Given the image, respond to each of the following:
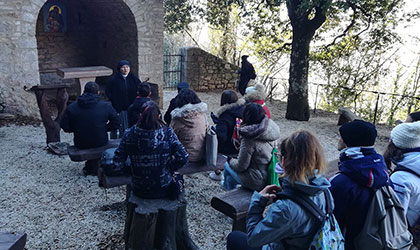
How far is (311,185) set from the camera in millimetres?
1936

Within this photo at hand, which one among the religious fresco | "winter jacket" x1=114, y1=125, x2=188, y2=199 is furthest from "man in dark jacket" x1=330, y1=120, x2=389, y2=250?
the religious fresco

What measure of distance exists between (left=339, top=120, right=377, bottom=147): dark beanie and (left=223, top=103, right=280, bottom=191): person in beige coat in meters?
1.04

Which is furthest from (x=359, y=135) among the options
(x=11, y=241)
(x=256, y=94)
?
(x=256, y=94)

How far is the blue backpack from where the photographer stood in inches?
75.3

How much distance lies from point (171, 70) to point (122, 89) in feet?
24.9

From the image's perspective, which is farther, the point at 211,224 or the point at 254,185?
the point at 211,224

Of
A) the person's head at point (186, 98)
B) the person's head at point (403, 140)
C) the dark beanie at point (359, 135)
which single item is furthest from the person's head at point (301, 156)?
the person's head at point (186, 98)

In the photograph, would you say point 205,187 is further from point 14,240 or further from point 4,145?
point 4,145

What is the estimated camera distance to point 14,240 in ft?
7.38

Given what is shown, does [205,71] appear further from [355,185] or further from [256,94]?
[355,185]

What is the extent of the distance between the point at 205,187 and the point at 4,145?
3766mm

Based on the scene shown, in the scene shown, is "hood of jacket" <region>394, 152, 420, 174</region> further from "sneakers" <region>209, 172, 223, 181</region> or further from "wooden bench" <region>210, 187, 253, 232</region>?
"sneakers" <region>209, 172, 223, 181</region>

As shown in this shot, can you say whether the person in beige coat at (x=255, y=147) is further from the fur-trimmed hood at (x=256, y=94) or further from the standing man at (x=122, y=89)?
the standing man at (x=122, y=89)

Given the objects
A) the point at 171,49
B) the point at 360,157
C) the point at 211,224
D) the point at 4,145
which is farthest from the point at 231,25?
the point at 360,157
